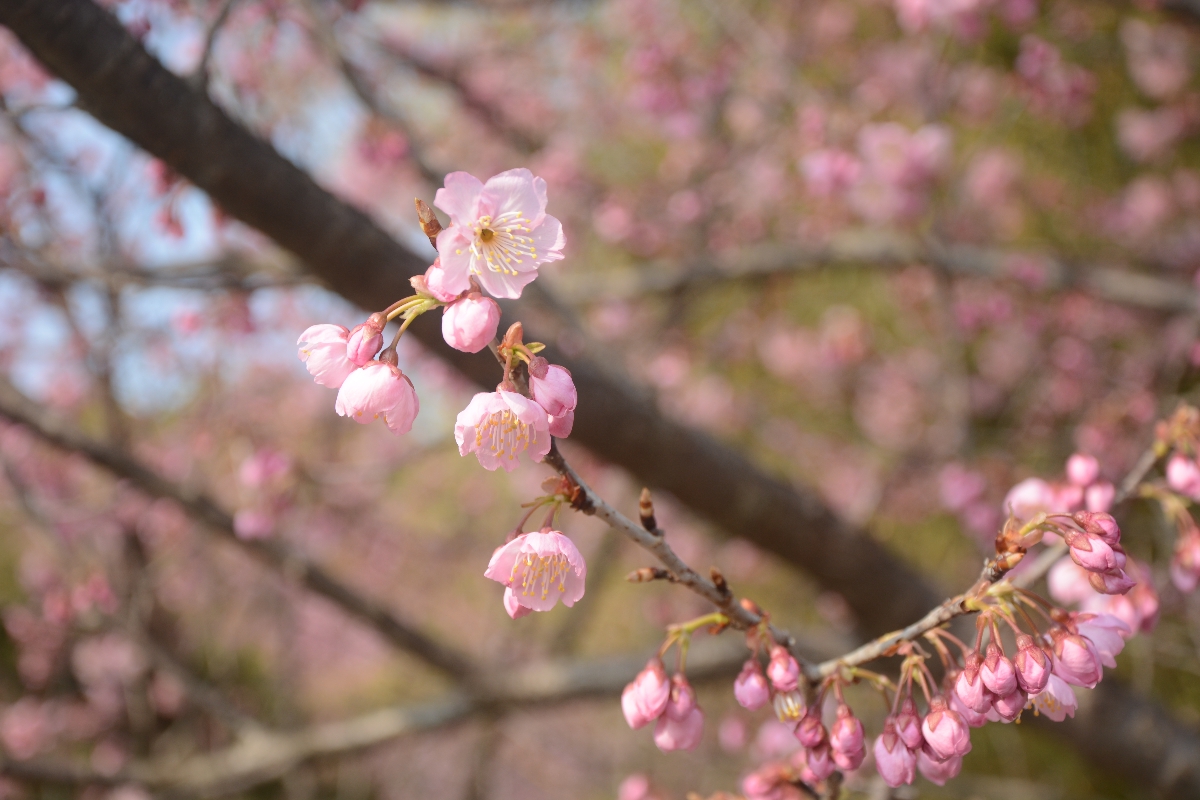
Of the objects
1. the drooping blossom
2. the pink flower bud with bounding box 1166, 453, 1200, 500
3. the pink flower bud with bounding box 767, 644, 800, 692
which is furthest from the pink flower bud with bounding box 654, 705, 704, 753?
the pink flower bud with bounding box 1166, 453, 1200, 500

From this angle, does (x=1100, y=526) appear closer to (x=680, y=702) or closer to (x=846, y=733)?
(x=846, y=733)

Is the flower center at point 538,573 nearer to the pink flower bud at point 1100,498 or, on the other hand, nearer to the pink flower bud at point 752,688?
the pink flower bud at point 752,688

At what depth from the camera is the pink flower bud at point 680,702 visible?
1.14m

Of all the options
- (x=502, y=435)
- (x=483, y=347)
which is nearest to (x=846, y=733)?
(x=502, y=435)

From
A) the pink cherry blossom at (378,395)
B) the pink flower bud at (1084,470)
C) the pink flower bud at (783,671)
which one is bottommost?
the pink flower bud at (783,671)

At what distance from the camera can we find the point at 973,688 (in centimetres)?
95

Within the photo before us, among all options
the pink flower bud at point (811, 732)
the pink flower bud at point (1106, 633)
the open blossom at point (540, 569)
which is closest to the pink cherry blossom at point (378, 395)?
the open blossom at point (540, 569)

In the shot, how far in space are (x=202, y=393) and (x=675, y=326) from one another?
2767 mm

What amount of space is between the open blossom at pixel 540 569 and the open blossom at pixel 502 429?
0.12 meters

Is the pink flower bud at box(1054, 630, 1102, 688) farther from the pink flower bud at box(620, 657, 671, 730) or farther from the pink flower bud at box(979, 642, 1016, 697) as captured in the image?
the pink flower bud at box(620, 657, 671, 730)

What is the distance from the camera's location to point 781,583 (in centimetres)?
574

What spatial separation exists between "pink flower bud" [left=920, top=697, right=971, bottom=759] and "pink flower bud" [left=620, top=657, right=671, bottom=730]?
38 centimetres

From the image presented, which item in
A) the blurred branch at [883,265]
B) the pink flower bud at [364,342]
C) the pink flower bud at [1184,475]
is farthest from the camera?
the blurred branch at [883,265]

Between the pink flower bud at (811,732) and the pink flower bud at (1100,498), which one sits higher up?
the pink flower bud at (1100,498)
